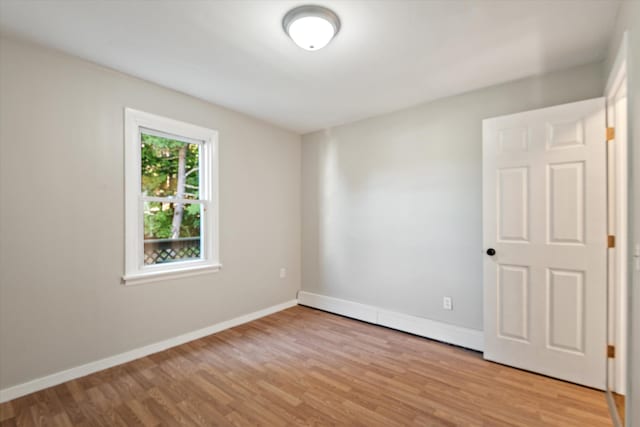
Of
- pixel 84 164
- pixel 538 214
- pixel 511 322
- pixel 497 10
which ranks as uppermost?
pixel 497 10

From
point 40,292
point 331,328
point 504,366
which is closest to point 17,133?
point 40,292

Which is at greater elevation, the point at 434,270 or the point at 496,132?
the point at 496,132

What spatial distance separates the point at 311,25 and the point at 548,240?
235 centimetres

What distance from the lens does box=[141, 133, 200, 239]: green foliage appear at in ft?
9.10

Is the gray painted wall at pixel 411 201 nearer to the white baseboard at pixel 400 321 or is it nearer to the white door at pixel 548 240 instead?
the white baseboard at pixel 400 321

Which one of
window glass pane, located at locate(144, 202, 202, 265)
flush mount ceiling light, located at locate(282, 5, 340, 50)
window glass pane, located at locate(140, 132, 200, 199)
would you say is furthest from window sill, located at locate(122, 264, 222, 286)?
flush mount ceiling light, located at locate(282, 5, 340, 50)

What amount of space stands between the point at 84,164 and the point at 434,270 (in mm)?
3309

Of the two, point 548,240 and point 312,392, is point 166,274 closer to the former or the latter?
point 312,392

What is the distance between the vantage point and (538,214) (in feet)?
7.59

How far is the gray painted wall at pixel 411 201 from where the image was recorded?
9.00 feet

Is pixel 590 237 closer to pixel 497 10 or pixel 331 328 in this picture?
pixel 497 10

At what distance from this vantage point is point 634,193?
1.43 m

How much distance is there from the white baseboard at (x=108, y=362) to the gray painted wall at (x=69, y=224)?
0.05 metres

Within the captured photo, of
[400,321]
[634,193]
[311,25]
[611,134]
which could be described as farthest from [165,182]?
[611,134]
